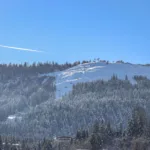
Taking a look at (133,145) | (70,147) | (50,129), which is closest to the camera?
(133,145)

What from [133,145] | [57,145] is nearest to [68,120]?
[57,145]

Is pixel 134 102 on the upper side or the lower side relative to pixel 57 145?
upper

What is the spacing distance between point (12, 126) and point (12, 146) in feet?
234

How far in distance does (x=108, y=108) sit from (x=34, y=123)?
32400 mm

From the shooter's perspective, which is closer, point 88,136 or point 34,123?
point 88,136

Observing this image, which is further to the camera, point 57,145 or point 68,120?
point 68,120

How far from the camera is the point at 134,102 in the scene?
197000mm

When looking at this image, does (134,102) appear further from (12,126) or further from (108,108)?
(12,126)

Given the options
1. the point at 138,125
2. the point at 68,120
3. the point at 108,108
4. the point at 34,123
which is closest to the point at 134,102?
the point at 108,108

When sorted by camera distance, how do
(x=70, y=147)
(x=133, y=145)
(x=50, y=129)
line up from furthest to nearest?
1. (x=50, y=129)
2. (x=70, y=147)
3. (x=133, y=145)

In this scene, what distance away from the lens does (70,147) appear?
120 metres

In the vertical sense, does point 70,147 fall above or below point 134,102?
below

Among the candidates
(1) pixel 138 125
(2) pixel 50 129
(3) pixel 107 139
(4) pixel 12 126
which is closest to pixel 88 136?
(3) pixel 107 139

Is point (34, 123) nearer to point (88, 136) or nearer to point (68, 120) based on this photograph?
point (68, 120)
